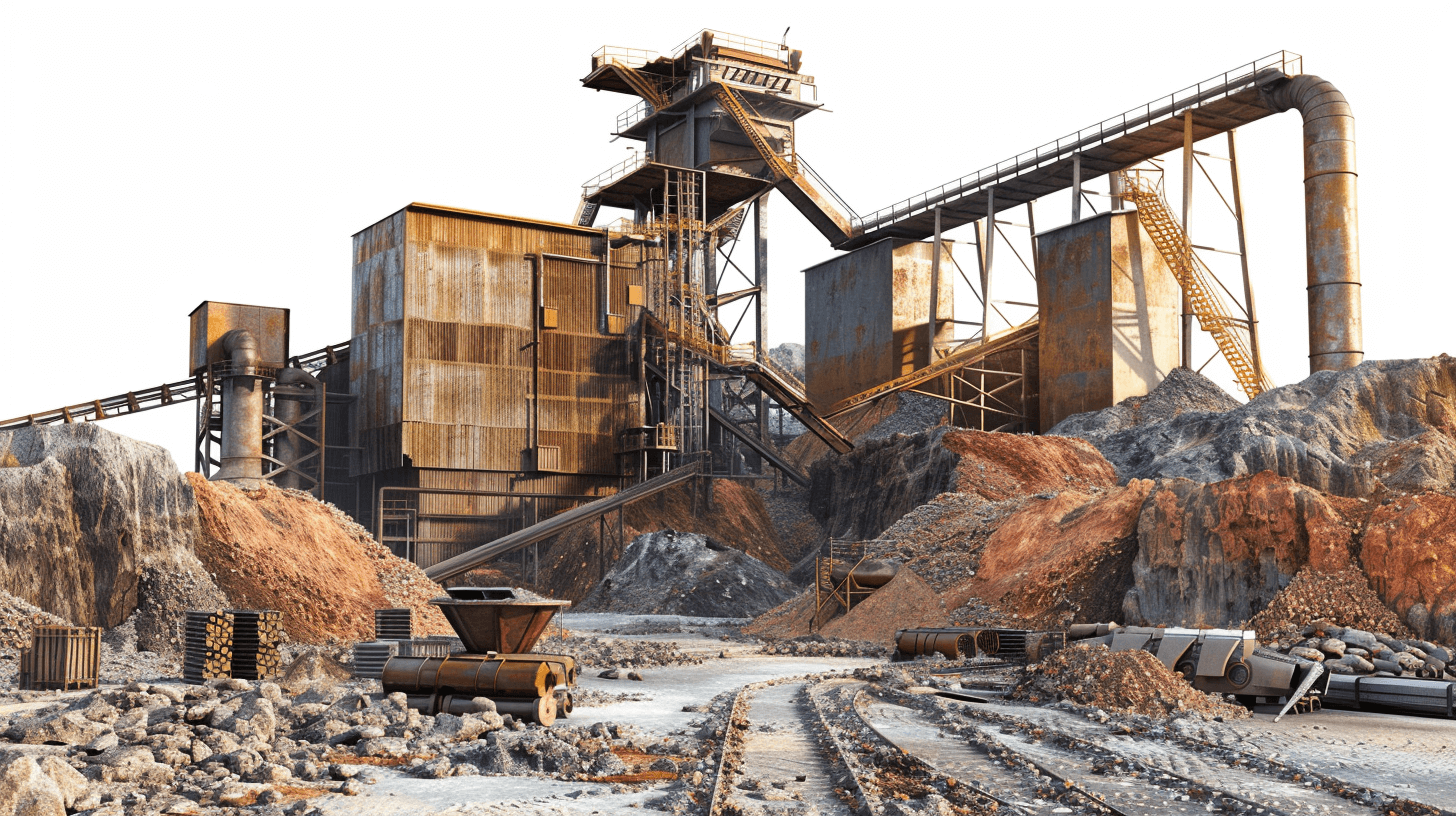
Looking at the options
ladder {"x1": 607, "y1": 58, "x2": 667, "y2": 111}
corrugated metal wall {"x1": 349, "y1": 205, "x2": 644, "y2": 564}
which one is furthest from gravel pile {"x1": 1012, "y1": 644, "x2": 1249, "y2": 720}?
ladder {"x1": 607, "y1": 58, "x2": 667, "y2": 111}

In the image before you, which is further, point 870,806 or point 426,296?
point 426,296

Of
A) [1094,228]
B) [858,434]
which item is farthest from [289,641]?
[858,434]

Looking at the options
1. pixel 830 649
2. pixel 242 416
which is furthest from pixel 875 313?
pixel 830 649

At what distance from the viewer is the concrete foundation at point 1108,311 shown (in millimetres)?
42500

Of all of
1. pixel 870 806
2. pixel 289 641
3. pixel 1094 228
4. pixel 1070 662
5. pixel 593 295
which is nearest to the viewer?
pixel 870 806

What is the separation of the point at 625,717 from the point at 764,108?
43.5 meters

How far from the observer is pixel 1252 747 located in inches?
521

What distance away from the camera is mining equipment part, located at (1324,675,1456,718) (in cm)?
1611

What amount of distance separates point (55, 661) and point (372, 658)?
4367 mm

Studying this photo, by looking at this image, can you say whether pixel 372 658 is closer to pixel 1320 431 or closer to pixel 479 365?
pixel 479 365

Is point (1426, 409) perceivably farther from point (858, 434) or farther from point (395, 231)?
point (395, 231)

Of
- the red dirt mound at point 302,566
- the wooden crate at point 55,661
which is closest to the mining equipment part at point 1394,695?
the red dirt mound at point 302,566

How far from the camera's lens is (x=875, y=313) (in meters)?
52.6

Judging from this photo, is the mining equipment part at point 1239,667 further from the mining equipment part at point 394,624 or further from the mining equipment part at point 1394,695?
the mining equipment part at point 394,624
